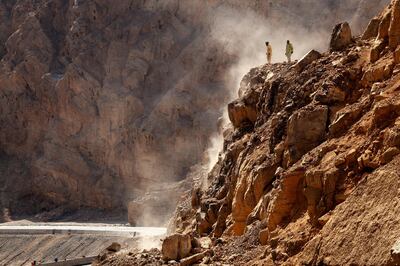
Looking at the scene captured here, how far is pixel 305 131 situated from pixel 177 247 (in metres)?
3.94

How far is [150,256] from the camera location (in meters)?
16.5

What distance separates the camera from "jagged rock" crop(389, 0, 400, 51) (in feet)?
45.6

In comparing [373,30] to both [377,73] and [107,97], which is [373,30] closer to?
[377,73]

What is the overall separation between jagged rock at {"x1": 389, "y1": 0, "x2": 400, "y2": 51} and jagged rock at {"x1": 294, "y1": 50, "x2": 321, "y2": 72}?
3748mm

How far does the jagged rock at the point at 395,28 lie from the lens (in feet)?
45.6

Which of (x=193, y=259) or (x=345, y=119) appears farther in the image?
(x=193, y=259)

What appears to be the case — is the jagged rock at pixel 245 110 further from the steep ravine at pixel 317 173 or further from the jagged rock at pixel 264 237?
the jagged rock at pixel 264 237

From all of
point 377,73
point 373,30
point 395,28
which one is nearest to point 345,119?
point 377,73

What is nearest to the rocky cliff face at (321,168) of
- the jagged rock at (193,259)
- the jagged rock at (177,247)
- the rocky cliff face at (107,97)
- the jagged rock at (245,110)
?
the jagged rock at (193,259)

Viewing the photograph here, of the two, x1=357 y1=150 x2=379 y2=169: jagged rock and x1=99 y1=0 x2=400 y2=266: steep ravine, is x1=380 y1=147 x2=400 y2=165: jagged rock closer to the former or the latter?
x1=99 y1=0 x2=400 y2=266: steep ravine

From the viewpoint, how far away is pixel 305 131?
48.5 feet

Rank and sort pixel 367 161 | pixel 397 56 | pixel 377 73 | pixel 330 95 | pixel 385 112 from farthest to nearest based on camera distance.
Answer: pixel 330 95 → pixel 377 73 → pixel 397 56 → pixel 385 112 → pixel 367 161

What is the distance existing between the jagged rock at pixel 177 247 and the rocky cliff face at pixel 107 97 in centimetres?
3696

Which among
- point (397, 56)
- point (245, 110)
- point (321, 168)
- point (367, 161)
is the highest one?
point (245, 110)
